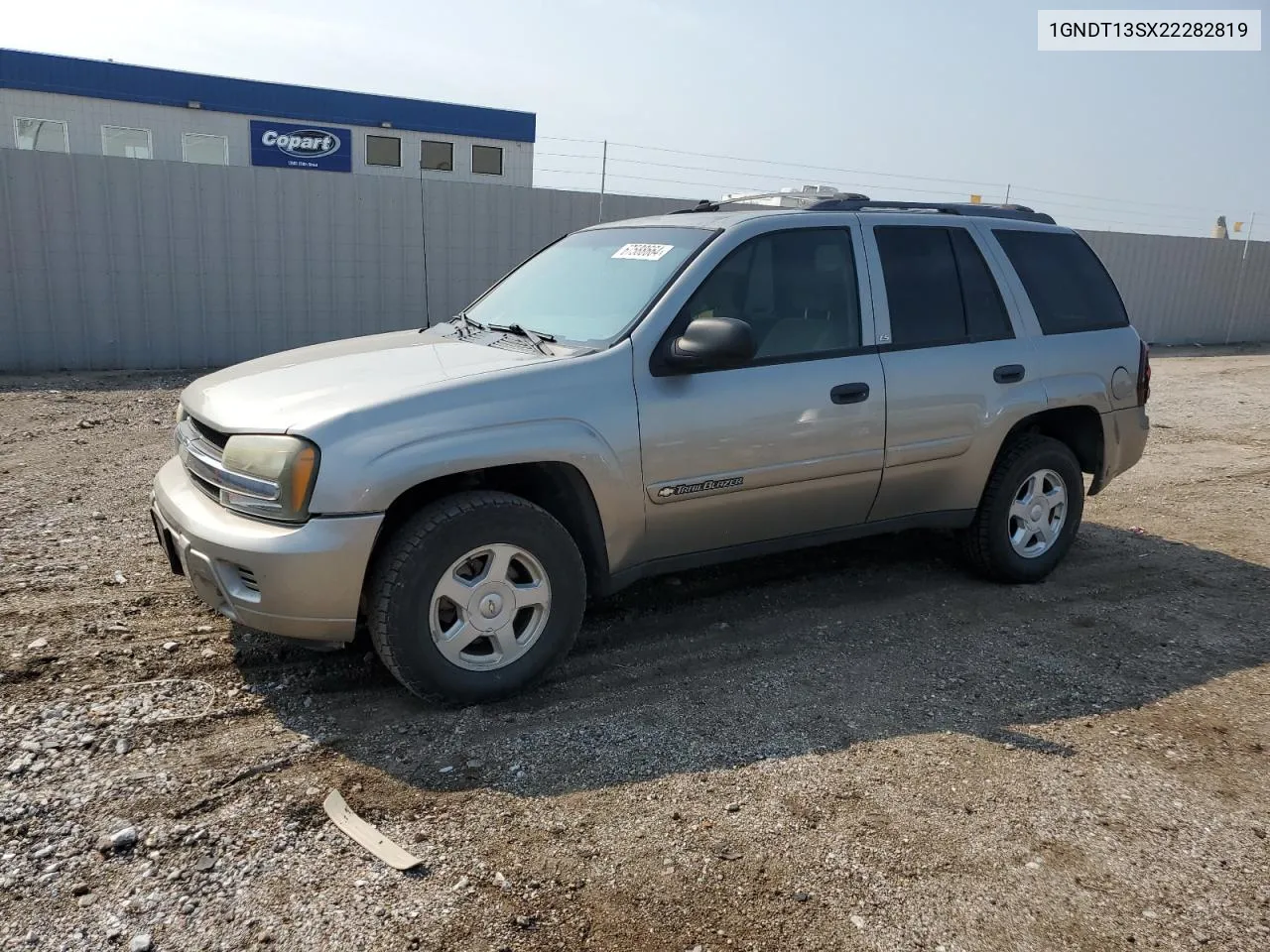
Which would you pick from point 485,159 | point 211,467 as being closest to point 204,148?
point 485,159

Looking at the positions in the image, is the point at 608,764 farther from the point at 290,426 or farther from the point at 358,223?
the point at 358,223

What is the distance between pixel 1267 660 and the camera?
4.41 metres

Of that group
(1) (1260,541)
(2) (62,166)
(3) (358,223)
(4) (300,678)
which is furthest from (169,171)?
(1) (1260,541)

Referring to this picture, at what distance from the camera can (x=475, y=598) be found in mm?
3561

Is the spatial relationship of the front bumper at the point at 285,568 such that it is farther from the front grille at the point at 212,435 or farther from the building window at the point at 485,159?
the building window at the point at 485,159

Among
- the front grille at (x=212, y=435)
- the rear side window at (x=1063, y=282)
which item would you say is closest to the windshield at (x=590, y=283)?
the front grille at (x=212, y=435)

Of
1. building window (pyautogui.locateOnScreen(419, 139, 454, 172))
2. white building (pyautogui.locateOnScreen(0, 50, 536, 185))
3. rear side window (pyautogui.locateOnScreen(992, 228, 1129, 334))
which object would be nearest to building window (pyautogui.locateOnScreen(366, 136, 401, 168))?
white building (pyautogui.locateOnScreen(0, 50, 536, 185))

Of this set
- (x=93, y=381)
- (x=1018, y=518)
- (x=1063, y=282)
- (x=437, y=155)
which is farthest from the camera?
(x=437, y=155)

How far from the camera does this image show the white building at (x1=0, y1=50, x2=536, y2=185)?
1786cm

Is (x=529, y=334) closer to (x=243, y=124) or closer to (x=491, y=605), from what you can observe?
(x=491, y=605)

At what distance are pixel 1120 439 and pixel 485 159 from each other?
56.7 feet

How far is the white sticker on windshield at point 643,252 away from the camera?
4301 mm

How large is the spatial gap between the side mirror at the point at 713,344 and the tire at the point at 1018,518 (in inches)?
75.1

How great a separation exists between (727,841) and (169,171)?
11079 mm
